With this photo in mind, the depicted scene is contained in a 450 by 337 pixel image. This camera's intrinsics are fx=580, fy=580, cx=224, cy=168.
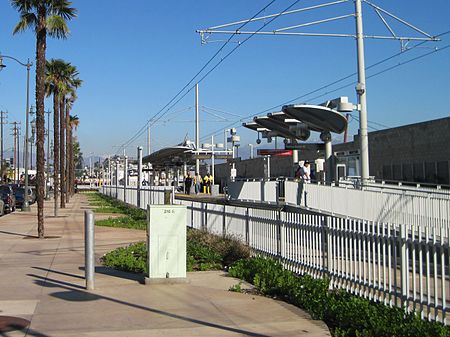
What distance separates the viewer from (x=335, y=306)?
778 centimetres

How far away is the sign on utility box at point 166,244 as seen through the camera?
10352 millimetres

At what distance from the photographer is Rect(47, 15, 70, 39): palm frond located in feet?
65.1

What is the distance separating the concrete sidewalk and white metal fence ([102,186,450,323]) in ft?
3.57

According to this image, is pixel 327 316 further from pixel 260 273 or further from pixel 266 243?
pixel 266 243

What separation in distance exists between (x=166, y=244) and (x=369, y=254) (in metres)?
3.85

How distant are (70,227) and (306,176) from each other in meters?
10.9

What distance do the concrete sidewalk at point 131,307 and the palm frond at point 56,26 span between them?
9.81 metres

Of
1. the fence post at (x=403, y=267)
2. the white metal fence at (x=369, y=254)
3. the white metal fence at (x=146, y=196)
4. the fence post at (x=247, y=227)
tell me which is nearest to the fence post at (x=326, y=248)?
the white metal fence at (x=369, y=254)

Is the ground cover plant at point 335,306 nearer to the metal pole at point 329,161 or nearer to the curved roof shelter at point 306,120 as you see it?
the curved roof shelter at point 306,120

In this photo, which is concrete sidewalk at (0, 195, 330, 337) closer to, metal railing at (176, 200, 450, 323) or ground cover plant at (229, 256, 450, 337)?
ground cover plant at (229, 256, 450, 337)

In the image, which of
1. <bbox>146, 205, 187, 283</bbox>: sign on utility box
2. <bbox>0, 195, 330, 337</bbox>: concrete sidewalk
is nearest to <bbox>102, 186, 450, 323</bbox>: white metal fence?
<bbox>0, 195, 330, 337</bbox>: concrete sidewalk

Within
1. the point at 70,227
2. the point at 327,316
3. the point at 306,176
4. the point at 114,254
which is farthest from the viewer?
the point at 306,176

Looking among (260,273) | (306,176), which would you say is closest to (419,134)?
(306,176)

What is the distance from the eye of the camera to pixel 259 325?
294 inches
